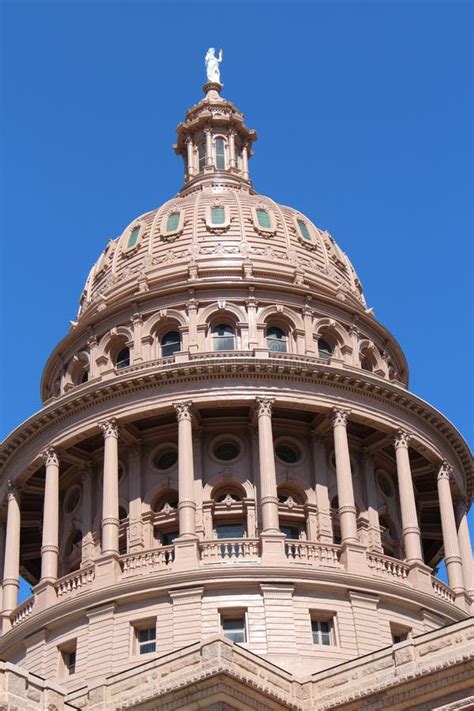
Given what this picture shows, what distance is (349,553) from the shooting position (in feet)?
193

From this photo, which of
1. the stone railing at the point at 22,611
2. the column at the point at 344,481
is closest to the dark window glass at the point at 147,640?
the stone railing at the point at 22,611

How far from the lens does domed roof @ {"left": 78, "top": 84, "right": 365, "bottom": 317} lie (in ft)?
231

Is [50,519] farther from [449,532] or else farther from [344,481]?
[449,532]

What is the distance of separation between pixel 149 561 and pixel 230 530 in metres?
5.03

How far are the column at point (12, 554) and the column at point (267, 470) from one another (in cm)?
1145

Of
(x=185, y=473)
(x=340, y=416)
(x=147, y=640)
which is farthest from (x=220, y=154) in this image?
(x=147, y=640)

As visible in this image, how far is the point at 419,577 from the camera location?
60.2m

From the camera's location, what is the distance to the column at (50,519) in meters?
61.0

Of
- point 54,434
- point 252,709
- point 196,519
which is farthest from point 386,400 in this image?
point 252,709

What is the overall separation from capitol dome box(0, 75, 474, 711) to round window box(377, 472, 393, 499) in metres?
0.08

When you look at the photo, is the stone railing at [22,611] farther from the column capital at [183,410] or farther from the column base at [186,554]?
the column capital at [183,410]

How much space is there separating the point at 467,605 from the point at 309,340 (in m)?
14.2

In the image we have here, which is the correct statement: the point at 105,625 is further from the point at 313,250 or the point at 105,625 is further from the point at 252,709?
the point at 313,250

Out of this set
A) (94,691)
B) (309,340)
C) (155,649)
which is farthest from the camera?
(309,340)
